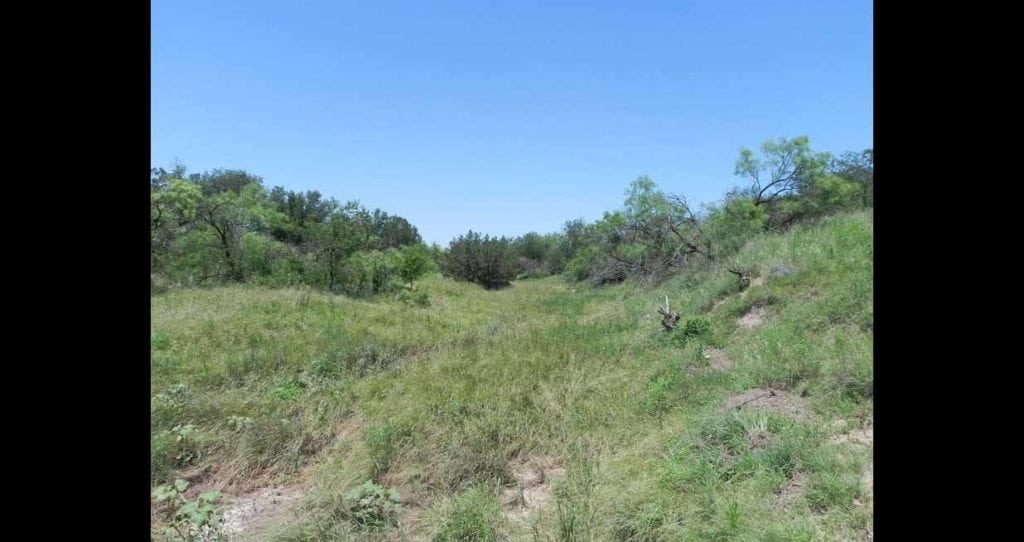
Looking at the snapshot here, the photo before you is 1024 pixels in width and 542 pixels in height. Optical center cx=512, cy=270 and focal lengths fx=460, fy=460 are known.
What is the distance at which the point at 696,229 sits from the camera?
43.5 ft

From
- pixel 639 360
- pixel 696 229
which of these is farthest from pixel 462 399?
pixel 696 229

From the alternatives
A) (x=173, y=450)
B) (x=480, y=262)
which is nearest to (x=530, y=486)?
(x=173, y=450)

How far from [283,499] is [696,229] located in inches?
497

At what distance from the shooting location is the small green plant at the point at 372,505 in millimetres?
2650

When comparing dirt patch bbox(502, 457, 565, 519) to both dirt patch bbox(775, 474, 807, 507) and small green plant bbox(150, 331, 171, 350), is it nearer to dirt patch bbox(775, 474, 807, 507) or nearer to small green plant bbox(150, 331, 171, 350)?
dirt patch bbox(775, 474, 807, 507)

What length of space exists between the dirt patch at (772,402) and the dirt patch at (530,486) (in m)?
1.57

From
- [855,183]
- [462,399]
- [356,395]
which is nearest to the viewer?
[462,399]

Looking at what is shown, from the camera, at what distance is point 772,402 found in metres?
3.69

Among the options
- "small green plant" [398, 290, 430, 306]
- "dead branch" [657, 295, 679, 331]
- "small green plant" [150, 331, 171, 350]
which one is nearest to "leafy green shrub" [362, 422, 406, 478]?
"small green plant" [150, 331, 171, 350]

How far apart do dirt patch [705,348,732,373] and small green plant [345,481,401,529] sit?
357 cm

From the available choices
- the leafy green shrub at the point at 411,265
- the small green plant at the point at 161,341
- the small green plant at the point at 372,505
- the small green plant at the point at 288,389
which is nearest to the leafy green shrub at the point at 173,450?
the small green plant at the point at 288,389
